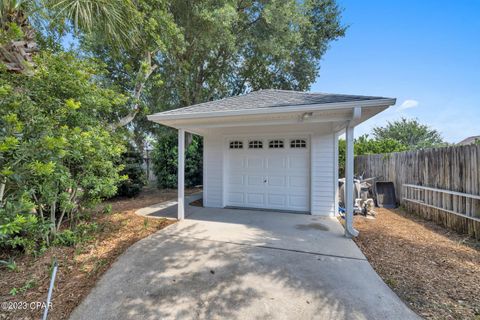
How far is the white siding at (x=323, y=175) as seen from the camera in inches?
246

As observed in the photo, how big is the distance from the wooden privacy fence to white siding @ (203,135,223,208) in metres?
5.85

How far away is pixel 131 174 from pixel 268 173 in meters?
6.12

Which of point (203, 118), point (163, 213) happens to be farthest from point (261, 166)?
point (163, 213)

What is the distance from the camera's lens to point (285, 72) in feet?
38.2

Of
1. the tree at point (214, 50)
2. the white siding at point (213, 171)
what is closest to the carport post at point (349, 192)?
the white siding at point (213, 171)

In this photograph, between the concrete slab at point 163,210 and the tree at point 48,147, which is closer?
the tree at point 48,147

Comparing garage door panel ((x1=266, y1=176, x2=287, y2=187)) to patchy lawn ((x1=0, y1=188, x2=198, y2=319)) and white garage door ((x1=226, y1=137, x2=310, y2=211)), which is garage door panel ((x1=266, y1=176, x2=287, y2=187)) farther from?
patchy lawn ((x1=0, y1=188, x2=198, y2=319))

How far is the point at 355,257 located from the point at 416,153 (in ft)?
15.1

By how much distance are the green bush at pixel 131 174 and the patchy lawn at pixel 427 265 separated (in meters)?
8.47

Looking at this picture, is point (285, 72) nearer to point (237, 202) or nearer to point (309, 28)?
point (309, 28)

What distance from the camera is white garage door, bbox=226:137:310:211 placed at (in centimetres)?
664

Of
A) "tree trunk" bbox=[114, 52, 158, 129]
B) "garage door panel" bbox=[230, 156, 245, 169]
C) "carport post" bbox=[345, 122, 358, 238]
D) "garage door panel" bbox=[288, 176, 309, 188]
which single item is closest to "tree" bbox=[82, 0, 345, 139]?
"tree trunk" bbox=[114, 52, 158, 129]

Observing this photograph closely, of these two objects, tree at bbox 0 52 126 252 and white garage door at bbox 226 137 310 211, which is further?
white garage door at bbox 226 137 310 211

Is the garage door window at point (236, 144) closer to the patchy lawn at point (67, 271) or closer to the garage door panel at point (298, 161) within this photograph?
the garage door panel at point (298, 161)
